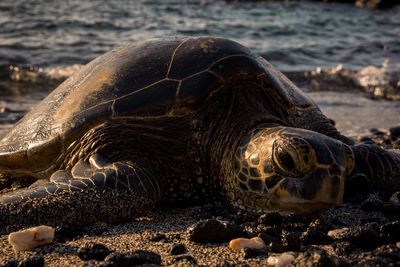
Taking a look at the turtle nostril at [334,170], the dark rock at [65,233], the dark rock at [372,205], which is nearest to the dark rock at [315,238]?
the turtle nostril at [334,170]

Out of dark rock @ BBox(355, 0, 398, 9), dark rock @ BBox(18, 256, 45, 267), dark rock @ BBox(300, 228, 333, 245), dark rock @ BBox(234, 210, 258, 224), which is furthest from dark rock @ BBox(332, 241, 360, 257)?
dark rock @ BBox(355, 0, 398, 9)

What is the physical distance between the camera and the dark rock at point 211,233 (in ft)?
10.7

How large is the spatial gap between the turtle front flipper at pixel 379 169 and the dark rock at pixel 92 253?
2309 millimetres

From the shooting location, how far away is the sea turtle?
3564 mm

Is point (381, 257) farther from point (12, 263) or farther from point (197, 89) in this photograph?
point (197, 89)

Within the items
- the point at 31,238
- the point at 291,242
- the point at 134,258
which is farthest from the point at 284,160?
the point at 31,238

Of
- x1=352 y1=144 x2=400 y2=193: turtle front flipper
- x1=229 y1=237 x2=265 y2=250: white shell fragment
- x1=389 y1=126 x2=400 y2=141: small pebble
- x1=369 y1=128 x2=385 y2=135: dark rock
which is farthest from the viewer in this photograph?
x1=369 y1=128 x2=385 y2=135: dark rock

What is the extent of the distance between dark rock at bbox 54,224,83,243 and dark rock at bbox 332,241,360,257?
1455 millimetres

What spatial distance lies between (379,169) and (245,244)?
1.83 metres

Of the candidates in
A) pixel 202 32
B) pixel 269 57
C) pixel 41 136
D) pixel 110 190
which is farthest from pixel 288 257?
pixel 202 32

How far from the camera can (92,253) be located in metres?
2.98

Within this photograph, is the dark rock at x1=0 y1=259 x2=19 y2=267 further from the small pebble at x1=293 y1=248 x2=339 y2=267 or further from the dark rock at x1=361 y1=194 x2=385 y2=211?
the dark rock at x1=361 y1=194 x2=385 y2=211

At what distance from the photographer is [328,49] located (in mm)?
15758

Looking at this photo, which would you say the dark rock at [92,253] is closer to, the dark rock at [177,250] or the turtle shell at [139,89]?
the dark rock at [177,250]
